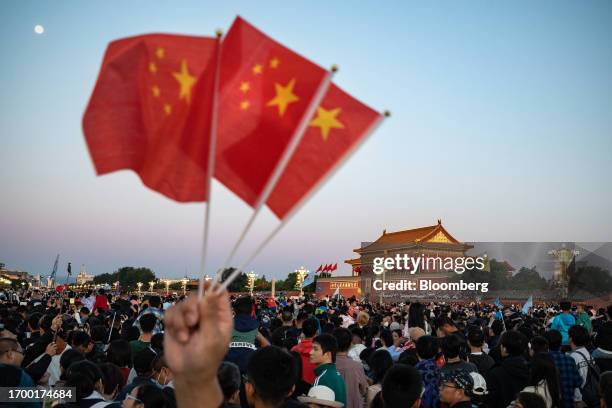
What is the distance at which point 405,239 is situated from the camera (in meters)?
55.2

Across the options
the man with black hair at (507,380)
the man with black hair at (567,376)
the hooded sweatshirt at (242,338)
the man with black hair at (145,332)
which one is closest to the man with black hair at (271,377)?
the hooded sweatshirt at (242,338)

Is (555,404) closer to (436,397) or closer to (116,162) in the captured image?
(436,397)

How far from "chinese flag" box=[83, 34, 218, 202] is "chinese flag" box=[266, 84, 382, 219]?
1.28 ft

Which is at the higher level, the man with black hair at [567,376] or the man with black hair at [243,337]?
the man with black hair at [243,337]

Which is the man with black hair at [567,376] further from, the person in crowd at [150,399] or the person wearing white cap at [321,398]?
the person in crowd at [150,399]

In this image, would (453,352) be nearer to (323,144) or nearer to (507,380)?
(507,380)

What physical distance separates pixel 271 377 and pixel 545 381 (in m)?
2.61

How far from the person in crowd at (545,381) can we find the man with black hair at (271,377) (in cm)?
236

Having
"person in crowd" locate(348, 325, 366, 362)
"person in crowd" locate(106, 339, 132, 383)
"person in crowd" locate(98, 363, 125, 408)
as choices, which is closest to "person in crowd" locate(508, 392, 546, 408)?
"person in crowd" locate(98, 363, 125, 408)

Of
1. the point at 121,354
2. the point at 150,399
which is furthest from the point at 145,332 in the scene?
the point at 150,399

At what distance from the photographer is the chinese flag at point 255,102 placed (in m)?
2.39

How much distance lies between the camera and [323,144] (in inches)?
95.0

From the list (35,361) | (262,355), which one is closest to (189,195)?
(262,355)

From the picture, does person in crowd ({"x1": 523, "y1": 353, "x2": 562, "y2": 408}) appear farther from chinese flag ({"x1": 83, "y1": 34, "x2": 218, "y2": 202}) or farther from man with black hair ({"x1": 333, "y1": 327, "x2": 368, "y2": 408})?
chinese flag ({"x1": 83, "y1": 34, "x2": 218, "y2": 202})
